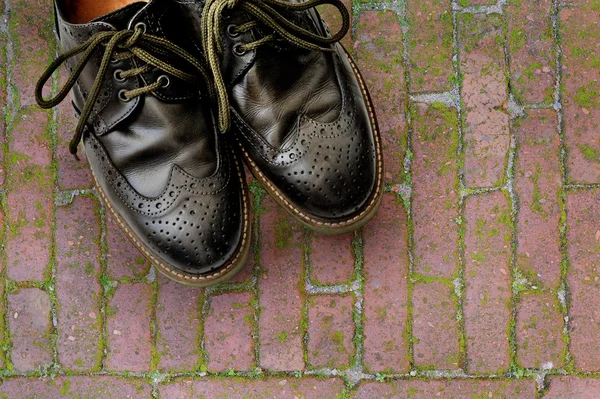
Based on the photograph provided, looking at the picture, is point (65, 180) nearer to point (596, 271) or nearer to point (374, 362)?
point (374, 362)

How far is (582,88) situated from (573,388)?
1017 millimetres

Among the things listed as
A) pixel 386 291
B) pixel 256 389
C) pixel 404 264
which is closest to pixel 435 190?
pixel 404 264

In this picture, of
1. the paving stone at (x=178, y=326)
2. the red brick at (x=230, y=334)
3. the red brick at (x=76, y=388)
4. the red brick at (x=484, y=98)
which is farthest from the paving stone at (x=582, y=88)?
the red brick at (x=76, y=388)

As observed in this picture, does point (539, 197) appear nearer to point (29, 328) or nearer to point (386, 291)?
point (386, 291)

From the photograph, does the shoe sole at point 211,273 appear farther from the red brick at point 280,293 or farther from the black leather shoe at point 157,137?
the red brick at point 280,293

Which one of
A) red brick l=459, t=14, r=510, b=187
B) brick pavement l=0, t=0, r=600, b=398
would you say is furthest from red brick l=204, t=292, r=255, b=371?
red brick l=459, t=14, r=510, b=187

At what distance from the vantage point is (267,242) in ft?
7.39

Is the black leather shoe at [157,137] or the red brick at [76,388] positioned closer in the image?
the black leather shoe at [157,137]

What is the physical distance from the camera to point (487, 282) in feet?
7.19

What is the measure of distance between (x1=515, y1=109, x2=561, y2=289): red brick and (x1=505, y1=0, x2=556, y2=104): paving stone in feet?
0.26

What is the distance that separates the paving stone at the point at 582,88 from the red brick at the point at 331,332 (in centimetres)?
90

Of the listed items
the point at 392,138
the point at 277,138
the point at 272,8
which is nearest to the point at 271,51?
the point at 272,8

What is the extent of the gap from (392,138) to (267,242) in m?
0.57

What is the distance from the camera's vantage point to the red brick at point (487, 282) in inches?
85.5
